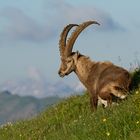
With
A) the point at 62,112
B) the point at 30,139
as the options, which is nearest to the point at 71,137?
the point at 30,139

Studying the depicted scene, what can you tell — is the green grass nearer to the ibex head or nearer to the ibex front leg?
the ibex front leg

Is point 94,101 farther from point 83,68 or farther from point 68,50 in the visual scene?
point 68,50

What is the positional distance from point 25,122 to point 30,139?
466 cm

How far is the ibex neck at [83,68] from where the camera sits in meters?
19.3

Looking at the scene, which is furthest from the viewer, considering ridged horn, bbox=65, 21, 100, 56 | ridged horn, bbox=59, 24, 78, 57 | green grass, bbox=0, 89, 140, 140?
ridged horn, bbox=59, 24, 78, 57

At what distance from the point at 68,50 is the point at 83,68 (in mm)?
658

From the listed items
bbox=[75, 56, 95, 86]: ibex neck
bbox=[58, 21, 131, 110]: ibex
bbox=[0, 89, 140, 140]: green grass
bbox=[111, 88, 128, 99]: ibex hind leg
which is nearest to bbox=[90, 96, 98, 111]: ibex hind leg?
bbox=[58, 21, 131, 110]: ibex

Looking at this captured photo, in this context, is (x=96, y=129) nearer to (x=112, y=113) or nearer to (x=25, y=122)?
(x=112, y=113)

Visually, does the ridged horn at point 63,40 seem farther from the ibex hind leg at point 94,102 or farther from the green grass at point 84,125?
the ibex hind leg at point 94,102

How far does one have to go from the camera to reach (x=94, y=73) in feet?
61.5

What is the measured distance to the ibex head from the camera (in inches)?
760

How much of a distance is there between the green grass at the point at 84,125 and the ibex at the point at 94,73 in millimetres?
676

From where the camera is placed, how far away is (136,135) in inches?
413

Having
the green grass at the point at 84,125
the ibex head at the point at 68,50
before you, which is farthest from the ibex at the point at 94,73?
the green grass at the point at 84,125
